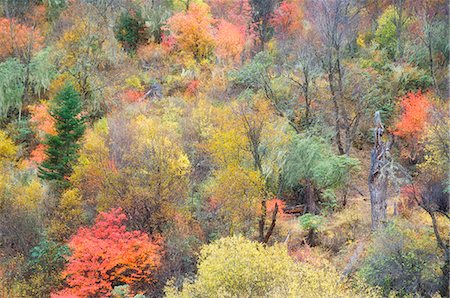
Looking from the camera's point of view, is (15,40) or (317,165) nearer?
(317,165)

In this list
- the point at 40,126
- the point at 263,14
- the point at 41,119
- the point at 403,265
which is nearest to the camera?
the point at 403,265

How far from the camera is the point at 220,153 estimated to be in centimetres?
2408

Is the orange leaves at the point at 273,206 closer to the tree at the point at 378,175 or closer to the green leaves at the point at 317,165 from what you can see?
the green leaves at the point at 317,165

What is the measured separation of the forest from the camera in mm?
18281

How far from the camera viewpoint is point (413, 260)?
17.0 metres

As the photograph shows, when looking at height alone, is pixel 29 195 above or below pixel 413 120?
below

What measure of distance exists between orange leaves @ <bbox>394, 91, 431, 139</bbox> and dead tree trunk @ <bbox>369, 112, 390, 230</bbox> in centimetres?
883

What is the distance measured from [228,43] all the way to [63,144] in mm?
17085

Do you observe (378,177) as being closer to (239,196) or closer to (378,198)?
(378,198)

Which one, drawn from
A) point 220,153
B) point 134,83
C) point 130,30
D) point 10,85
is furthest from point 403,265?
point 130,30

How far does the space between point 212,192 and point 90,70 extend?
57.0 ft

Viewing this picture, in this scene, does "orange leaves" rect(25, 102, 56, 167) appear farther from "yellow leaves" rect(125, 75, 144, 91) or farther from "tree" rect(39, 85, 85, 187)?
"yellow leaves" rect(125, 75, 144, 91)

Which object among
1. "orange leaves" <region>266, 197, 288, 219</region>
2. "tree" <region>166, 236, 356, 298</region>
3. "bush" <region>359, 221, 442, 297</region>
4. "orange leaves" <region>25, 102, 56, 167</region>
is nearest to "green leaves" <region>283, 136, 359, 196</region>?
"orange leaves" <region>266, 197, 288, 219</region>

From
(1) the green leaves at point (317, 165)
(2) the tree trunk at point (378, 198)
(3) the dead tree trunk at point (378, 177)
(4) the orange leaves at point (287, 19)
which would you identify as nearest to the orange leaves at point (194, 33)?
(4) the orange leaves at point (287, 19)
